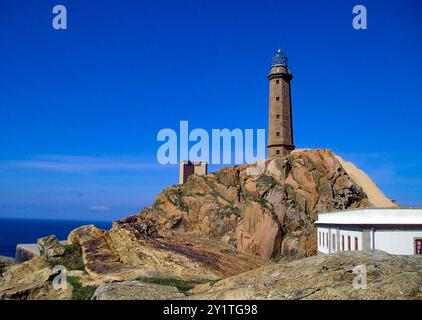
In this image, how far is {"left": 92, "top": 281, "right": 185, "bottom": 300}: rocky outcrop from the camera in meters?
13.1

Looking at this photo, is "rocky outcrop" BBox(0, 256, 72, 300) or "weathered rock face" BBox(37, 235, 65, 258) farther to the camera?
"weathered rock face" BBox(37, 235, 65, 258)

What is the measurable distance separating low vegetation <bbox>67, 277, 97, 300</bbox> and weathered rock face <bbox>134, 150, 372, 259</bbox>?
38239mm

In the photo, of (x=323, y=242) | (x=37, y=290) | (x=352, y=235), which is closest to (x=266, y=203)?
(x=323, y=242)

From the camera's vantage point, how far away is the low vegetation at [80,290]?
15.4 m

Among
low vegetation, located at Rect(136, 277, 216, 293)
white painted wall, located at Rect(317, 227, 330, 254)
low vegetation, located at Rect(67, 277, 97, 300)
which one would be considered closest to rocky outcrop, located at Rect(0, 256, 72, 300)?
low vegetation, located at Rect(67, 277, 97, 300)

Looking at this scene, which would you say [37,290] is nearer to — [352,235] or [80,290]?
[80,290]

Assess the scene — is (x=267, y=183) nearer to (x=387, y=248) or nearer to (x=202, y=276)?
(x=387, y=248)

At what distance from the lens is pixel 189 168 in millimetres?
88438

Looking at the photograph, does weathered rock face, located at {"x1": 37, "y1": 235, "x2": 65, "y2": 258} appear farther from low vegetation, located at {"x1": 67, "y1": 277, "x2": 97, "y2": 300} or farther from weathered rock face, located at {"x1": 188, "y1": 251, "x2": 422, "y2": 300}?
weathered rock face, located at {"x1": 188, "y1": 251, "x2": 422, "y2": 300}

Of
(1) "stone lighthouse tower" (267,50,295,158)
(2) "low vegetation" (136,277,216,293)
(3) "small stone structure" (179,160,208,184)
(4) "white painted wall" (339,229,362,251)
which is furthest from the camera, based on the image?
(3) "small stone structure" (179,160,208,184)

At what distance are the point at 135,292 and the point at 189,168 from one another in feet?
246

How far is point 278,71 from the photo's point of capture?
71688 millimetres
